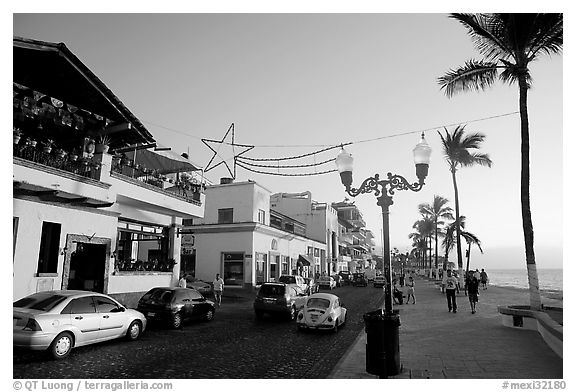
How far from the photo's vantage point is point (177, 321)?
14.1 meters

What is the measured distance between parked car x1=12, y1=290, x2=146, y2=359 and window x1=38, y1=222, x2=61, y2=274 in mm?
5231

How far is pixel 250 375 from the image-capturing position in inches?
322

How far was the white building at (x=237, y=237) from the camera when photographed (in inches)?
1244

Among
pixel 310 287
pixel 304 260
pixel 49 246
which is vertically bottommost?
pixel 310 287

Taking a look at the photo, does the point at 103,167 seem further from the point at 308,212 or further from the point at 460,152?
the point at 308,212

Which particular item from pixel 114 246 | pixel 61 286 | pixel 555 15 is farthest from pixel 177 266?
pixel 555 15

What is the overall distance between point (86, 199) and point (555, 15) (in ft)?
55.9

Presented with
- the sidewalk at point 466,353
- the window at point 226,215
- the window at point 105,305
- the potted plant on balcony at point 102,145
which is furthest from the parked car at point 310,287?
the window at point 105,305

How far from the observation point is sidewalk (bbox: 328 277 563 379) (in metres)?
8.10

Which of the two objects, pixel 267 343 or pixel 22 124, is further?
pixel 22 124

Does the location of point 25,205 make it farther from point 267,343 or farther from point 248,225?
point 248,225

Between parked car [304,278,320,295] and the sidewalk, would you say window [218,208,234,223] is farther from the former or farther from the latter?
the sidewalk

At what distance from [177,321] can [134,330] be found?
7.81ft

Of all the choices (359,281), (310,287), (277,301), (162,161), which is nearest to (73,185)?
(162,161)
